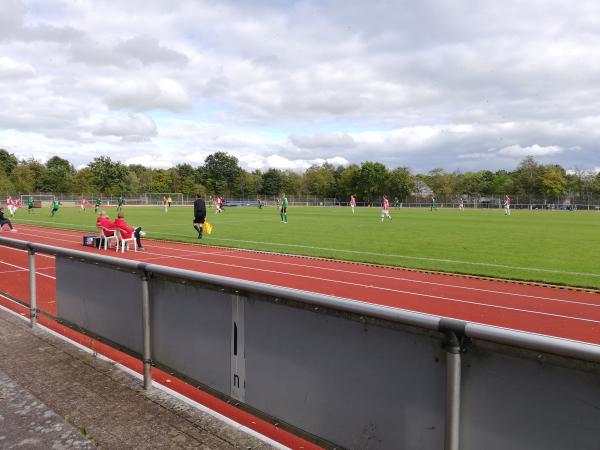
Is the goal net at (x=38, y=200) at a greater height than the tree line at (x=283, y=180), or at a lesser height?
lesser

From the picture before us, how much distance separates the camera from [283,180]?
5566 inches

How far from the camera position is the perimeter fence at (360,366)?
6.57 ft

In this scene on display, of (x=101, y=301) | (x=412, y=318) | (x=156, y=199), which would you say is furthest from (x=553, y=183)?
(x=412, y=318)

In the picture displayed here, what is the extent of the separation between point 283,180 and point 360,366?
13946 centimetres

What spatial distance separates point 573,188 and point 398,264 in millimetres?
105924

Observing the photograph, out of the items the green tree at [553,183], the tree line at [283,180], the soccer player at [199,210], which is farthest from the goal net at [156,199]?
the green tree at [553,183]

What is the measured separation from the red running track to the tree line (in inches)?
3204

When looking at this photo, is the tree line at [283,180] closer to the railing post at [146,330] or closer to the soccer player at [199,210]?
the soccer player at [199,210]

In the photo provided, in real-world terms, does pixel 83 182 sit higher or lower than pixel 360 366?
higher

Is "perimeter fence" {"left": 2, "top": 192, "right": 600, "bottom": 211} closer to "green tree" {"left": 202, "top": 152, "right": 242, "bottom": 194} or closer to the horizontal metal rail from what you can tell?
"green tree" {"left": 202, "top": 152, "right": 242, "bottom": 194}

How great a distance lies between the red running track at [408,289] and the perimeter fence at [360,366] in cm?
367

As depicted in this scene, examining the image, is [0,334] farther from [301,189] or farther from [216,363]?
[301,189]

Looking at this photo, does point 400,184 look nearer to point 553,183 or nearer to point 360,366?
point 553,183

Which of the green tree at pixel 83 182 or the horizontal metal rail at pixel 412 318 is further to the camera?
the green tree at pixel 83 182
